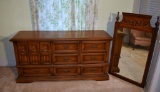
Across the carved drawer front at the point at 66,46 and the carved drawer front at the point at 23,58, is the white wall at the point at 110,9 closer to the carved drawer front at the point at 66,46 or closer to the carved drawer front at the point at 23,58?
the carved drawer front at the point at 66,46

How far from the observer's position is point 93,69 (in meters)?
2.75

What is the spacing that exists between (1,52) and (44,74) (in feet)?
3.79

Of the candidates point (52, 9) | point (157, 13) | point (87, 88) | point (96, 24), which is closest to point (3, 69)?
point (52, 9)

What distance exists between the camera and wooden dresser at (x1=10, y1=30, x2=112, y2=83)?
249 cm

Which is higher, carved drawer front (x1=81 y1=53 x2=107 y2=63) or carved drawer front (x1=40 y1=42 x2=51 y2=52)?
carved drawer front (x1=40 y1=42 x2=51 y2=52)

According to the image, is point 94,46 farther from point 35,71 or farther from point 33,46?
point 35,71

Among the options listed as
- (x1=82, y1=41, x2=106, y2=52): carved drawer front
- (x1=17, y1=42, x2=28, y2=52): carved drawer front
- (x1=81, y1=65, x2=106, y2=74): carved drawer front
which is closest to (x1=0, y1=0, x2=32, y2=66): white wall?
(x1=17, y1=42, x2=28, y2=52): carved drawer front

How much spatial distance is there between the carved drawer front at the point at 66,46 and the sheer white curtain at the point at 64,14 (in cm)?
51

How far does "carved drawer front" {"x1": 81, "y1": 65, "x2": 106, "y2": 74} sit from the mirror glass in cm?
38

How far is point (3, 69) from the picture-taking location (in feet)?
10.2

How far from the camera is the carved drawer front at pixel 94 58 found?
8.69 feet

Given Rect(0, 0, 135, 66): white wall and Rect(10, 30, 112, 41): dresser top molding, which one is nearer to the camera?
Rect(10, 30, 112, 41): dresser top molding

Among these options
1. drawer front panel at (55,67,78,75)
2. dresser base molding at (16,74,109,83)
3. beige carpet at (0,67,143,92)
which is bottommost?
beige carpet at (0,67,143,92)

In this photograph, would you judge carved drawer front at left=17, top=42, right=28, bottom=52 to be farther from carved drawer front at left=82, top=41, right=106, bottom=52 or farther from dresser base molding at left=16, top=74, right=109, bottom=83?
carved drawer front at left=82, top=41, right=106, bottom=52
